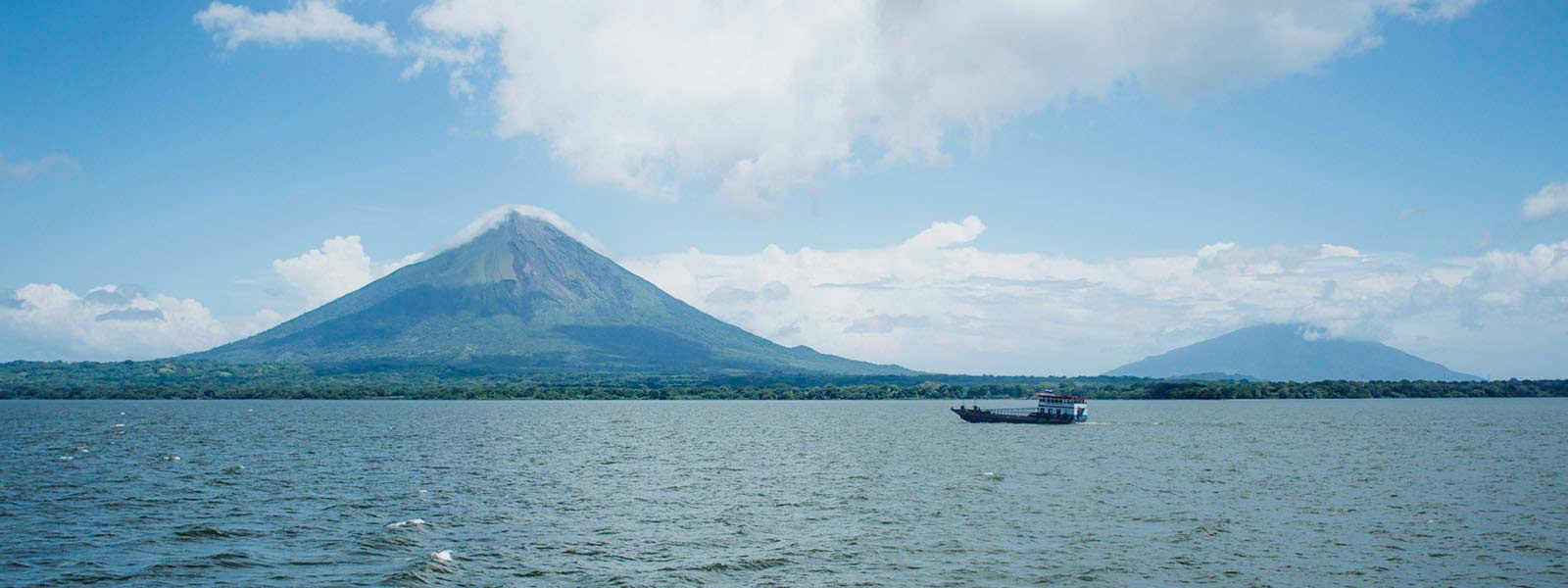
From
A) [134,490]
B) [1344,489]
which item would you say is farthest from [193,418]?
[1344,489]

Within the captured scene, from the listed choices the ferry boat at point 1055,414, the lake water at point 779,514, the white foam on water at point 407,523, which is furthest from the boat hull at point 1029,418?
the white foam on water at point 407,523

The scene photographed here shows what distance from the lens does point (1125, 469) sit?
67500 mm

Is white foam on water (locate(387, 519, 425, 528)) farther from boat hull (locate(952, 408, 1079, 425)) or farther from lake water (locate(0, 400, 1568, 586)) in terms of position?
boat hull (locate(952, 408, 1079, 425))

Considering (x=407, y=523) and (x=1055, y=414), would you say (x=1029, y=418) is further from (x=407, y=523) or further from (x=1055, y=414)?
(x=407, y=523)

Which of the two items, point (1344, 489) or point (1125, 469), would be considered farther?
point (1125, 469)

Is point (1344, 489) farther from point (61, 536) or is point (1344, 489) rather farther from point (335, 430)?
point (335, 430)

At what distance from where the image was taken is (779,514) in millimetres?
46375

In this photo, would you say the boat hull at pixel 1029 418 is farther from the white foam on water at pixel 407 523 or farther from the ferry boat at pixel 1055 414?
the white foam on water at pixel 407 523

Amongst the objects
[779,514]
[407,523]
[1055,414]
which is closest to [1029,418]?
[1055,414]

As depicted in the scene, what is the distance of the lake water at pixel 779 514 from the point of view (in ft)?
109

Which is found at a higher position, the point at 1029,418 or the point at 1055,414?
the point at 1055,414

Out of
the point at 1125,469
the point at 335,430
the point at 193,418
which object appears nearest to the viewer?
the point at 1125,469

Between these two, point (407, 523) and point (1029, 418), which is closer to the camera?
point (407, 523)

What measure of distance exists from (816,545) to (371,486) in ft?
96.9
